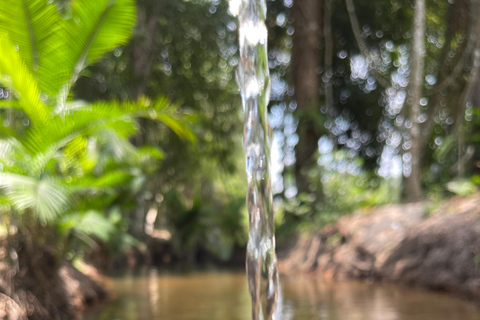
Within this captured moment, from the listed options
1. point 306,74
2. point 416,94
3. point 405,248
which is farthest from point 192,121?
point 306,74

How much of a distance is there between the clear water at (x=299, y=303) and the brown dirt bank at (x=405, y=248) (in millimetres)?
273

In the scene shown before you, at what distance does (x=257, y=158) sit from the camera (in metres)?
2.61

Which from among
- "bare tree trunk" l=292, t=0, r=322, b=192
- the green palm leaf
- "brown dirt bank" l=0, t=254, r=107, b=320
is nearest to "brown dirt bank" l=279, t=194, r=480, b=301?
"bare tree trunk" l=292, t=0, r=322, b=192

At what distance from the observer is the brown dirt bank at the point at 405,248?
16.6ft

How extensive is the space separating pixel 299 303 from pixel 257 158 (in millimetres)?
2204

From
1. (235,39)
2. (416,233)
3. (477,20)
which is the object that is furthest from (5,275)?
(235,39)

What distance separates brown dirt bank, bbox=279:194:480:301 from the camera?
16.6 ft

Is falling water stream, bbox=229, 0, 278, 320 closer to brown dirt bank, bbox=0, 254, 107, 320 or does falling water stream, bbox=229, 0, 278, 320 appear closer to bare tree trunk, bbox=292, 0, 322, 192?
brown dirt bank, bbox=0, 254, 107, 320

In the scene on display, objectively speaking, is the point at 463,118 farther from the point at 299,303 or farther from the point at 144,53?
the point at 144,53

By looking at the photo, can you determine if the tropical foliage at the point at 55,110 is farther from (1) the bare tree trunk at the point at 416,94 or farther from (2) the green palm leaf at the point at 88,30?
(1) the bare tree trunk at the point at 416,94

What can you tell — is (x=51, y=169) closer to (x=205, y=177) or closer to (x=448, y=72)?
(x=448, y=72)

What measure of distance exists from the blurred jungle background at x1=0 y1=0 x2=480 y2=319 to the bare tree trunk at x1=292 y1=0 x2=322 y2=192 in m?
0.03

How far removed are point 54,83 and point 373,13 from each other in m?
8.54

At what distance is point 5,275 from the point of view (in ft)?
12.8
